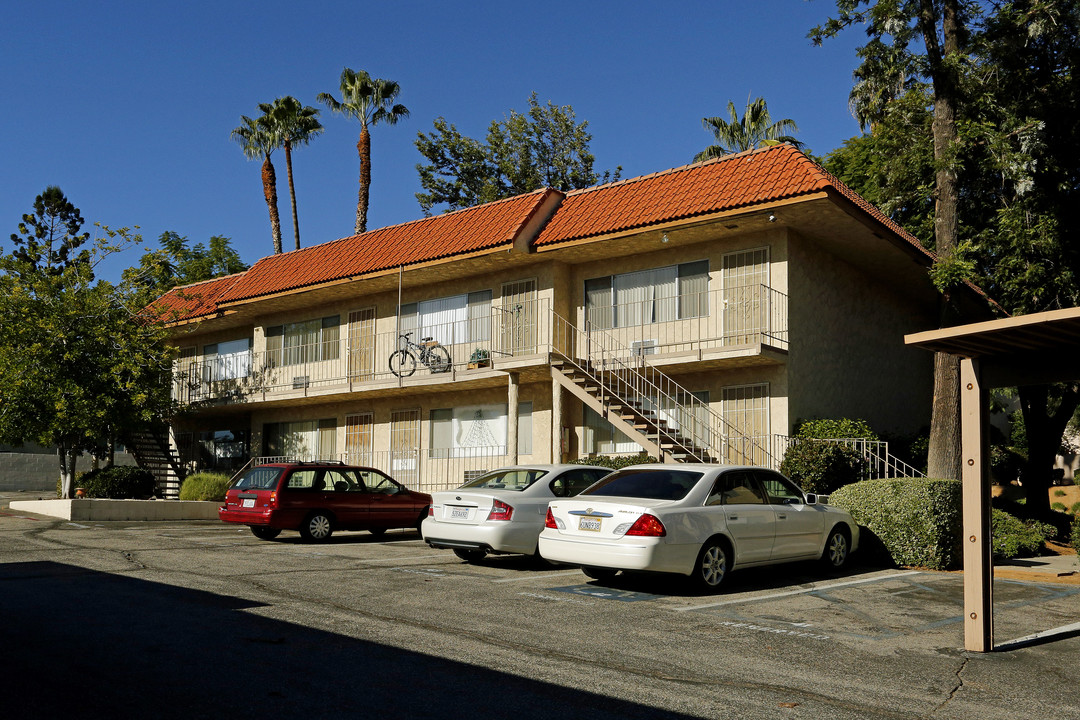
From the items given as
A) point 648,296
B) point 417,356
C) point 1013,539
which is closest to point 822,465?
point 1013,539

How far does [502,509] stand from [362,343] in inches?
591

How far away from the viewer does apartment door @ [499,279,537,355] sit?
23047mm

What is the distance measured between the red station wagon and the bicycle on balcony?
607 cm

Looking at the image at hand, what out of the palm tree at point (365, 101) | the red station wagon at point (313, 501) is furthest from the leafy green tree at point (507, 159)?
the red station wagon at point (313, 501)

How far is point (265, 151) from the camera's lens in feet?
145

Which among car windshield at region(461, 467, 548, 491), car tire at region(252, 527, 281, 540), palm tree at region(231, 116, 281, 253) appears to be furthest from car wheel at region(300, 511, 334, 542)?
palm tree at region(231, 116, 281, 253)

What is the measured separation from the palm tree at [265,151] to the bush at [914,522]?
1385 inches

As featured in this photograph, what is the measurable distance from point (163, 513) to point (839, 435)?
1625 centimetres

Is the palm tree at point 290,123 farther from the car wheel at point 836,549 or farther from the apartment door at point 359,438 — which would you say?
the car wheel at point 836,549

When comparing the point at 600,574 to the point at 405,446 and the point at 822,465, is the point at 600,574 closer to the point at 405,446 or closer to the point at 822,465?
the point at 822,465

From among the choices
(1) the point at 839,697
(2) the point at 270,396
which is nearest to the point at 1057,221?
(1) the point at 839,697

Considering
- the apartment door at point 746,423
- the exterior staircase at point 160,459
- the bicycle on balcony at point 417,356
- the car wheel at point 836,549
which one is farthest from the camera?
the exterior staircase at point 160,459

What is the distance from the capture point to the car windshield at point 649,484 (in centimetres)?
1116

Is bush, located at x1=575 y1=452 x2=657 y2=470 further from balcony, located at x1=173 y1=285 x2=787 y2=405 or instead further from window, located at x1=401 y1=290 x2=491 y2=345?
window, located at x1=401 y1=290 x2=491 y2=345
